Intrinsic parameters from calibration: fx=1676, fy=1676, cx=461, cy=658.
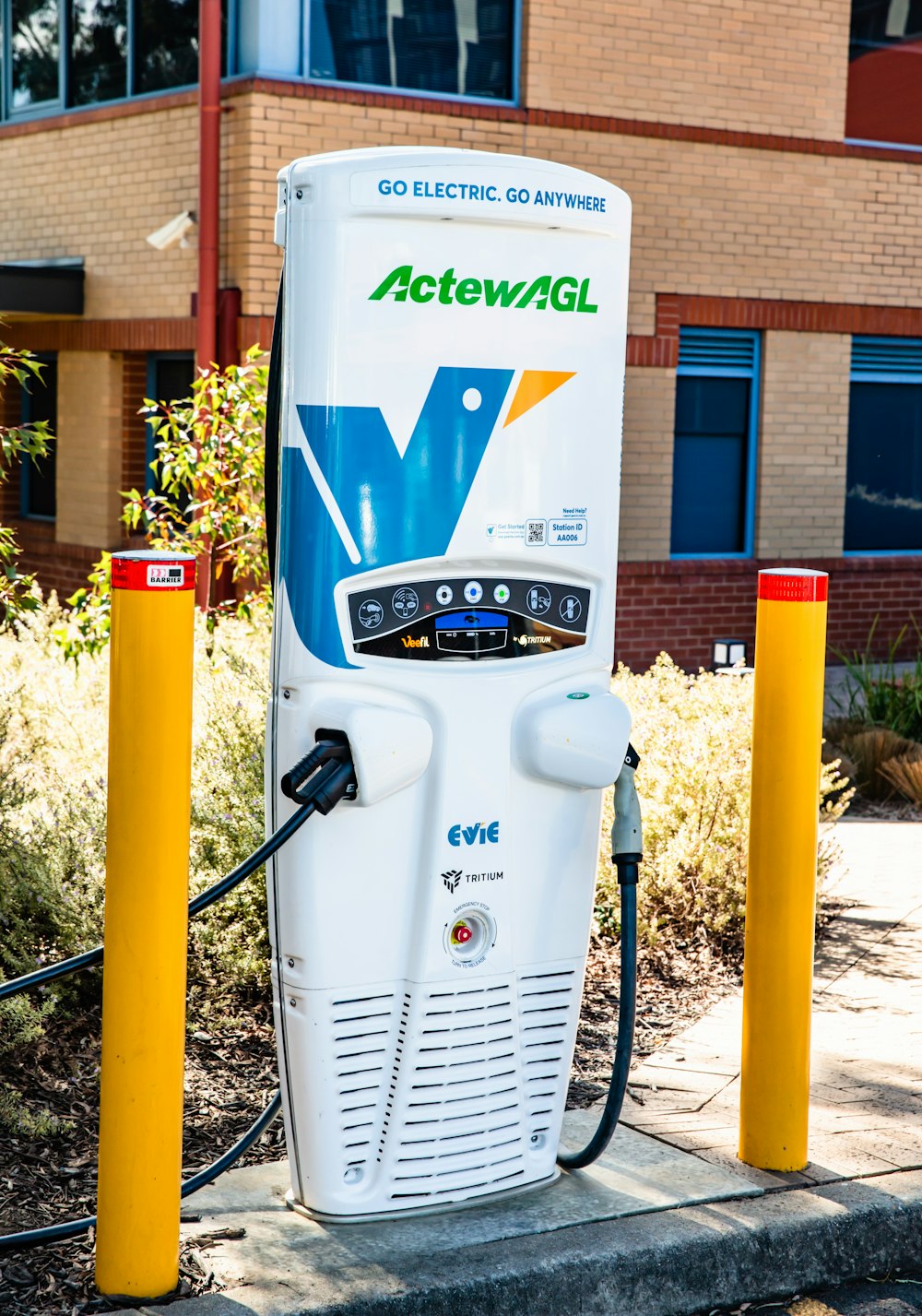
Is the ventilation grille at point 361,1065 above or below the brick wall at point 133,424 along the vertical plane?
below

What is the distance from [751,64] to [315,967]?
11.0 m

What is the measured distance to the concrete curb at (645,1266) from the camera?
3316 millimetres

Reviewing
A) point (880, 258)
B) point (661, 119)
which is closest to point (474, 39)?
point (661, 119)

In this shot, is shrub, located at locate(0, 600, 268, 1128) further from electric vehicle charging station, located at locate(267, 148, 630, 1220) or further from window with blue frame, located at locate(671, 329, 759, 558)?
window with blue frame, located at locate(671, 329, 759, 558)

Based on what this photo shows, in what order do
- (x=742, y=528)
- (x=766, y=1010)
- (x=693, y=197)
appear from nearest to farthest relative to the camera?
1. (x=766, y=1010)
2. (x=693, y=197)
3. (x=742, y=528)

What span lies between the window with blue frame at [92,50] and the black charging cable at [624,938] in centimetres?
906

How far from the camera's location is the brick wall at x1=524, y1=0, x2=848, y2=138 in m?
12.0

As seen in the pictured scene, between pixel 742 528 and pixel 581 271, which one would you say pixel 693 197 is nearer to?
pixel 742 528

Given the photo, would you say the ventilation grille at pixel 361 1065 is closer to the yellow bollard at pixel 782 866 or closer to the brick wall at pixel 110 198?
the yellow bollard at pixel 782 866

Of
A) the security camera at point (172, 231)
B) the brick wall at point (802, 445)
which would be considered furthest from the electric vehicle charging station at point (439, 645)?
the brick wall at point (802, 445)

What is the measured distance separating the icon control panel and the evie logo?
1.22ft

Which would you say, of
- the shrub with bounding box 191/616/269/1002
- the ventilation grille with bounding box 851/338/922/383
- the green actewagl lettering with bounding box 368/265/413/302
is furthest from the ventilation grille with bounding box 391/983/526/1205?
the ventilation grille with bounding box 851/338/922/383

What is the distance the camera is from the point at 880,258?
13.8 metres

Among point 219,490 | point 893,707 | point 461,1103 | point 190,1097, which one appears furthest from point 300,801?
point 893,707
